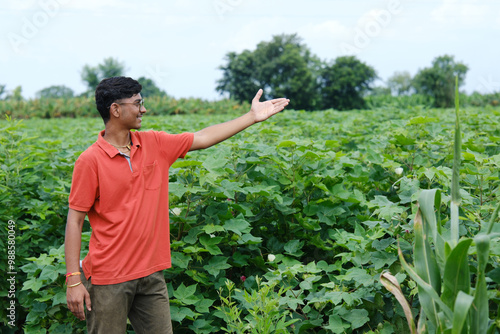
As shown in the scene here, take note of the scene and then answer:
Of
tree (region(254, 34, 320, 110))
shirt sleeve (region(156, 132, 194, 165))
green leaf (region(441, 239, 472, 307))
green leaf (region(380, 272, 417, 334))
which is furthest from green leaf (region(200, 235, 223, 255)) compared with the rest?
tree (region(254, 34, 320, 110))

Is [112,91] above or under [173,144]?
above

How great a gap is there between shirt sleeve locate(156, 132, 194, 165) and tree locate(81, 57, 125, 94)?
57.3m

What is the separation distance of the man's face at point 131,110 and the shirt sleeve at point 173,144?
216mm

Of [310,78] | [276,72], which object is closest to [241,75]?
[276,72]

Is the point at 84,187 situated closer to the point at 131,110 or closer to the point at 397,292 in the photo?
the point at 131,110

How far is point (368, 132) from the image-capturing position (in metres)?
6.75

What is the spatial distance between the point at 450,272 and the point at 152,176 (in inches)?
60.6

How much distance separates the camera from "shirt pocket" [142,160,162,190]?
102 inches

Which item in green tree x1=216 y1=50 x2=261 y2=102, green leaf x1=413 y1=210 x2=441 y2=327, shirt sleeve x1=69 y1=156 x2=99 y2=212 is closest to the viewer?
green leaf x1=413 y1=210 x2=441 y2=327

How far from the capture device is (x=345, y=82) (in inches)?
1893

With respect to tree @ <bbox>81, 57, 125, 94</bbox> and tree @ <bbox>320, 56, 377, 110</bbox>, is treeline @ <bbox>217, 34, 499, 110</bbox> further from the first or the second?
tree @ <bbox>81, 57, 125, 94</bbox>

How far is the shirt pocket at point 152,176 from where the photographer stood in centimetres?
259
